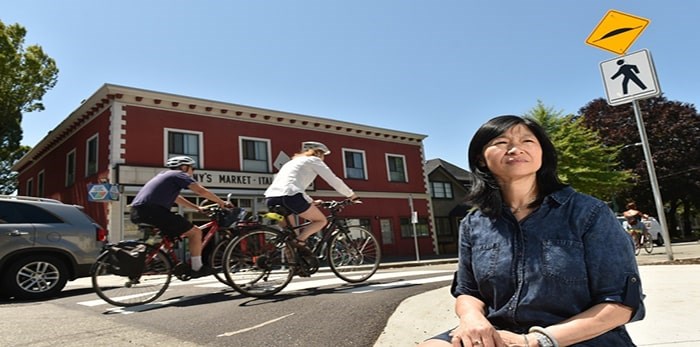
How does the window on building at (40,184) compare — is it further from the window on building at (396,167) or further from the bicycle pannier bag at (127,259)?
the bicycle pannier bag at (127,259)

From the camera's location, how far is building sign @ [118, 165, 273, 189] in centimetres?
1634

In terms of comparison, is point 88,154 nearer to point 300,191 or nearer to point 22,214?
point 22,214

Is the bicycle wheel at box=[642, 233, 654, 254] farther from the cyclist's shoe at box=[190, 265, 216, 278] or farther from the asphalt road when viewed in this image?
the cyclist's shoe at box=[190, 265, 216, 278]

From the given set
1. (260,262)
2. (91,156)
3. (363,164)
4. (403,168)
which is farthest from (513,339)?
(403,168)

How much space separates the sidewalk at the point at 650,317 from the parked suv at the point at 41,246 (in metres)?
5.61

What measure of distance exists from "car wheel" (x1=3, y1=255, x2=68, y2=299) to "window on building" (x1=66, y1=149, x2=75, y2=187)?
15.4m

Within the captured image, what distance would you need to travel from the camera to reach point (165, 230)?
14.1 feet

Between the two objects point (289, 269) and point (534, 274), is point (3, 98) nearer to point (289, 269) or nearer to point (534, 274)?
point (289, 269)

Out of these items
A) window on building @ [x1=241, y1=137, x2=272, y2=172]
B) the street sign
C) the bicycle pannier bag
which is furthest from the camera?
window on building @ [x1=241, y1=137, x2=272, y2=172]

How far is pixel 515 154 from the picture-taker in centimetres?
162

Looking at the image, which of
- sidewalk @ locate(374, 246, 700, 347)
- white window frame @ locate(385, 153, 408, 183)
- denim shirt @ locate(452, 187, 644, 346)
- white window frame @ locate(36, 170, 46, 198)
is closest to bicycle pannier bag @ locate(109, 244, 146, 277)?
sidewalk @ locate(374, 246, 700, 347)

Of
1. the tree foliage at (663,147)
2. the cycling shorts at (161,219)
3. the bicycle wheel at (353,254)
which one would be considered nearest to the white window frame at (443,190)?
the tree foliage at (663,147)

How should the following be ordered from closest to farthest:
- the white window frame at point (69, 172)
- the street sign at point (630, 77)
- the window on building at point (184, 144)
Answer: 1. the street sign at point (630, 77)
2. the window on building at point (184, 144)
3. the white window frame at point (69, 172)

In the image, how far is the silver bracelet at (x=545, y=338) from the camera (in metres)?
1.27
